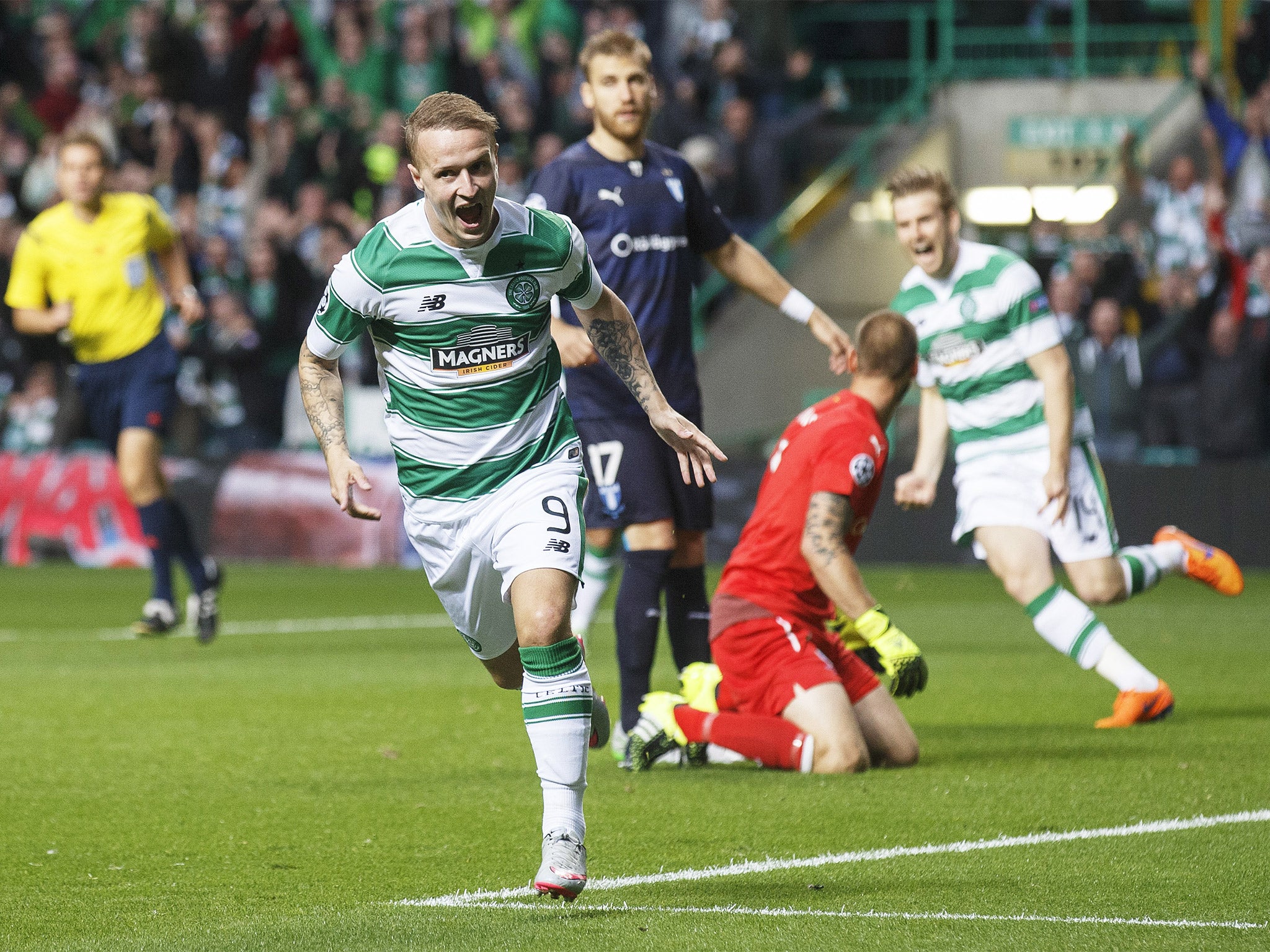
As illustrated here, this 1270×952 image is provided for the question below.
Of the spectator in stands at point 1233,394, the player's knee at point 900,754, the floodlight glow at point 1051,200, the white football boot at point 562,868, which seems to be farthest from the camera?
the floodlight glow at point 1051,200

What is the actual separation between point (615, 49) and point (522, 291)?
7.20 feet

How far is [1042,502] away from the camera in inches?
309

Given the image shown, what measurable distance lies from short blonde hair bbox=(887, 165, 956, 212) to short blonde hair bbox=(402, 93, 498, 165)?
323 cm

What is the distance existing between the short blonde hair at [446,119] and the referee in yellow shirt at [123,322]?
231 inches

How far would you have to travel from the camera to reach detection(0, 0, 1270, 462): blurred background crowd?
15984 millimetres

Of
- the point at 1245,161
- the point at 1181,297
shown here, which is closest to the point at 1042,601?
the point at 1181,297

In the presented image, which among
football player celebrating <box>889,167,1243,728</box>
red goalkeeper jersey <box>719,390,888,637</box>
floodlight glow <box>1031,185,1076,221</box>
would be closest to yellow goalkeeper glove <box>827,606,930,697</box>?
red goalkeeper jersey <box>719,390,888,637</box>

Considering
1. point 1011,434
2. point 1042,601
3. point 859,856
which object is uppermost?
point 1011,434

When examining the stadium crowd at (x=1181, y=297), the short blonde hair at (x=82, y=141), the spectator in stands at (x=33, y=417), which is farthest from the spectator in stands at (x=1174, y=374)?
the spectator in stands at (x=33, y=417)

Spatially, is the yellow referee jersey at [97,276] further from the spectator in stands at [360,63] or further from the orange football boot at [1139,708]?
the spectator in stands at [360,63]

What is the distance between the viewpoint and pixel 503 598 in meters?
4.93

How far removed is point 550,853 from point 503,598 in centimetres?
76

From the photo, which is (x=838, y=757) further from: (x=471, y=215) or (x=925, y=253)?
(x=471, y=215)

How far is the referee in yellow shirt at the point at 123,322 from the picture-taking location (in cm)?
1026
